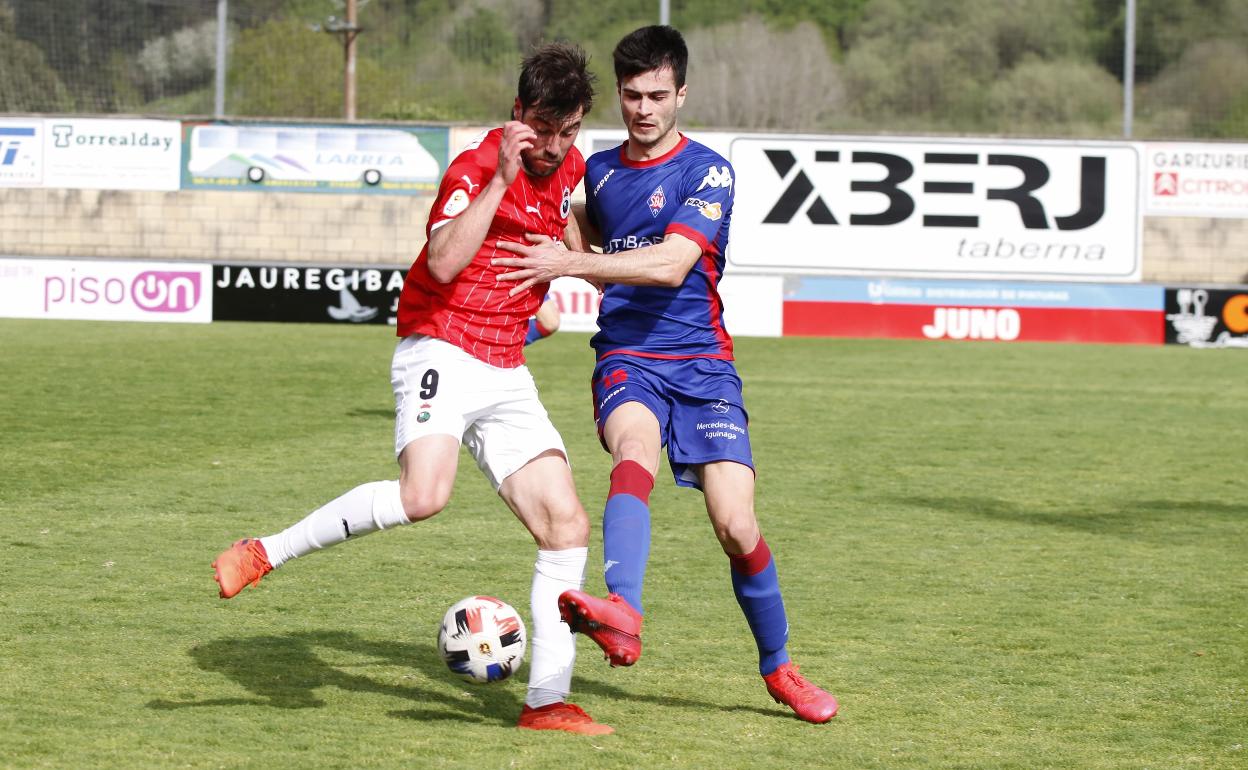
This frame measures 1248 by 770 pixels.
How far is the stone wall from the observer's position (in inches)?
977

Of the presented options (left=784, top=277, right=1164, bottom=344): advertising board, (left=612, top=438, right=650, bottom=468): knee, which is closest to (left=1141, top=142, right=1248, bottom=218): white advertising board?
(left=784, top=277, right=1164, bottom=344): advertising board

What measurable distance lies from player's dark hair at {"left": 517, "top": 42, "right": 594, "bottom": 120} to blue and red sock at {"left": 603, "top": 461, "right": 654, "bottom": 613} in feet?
3.28

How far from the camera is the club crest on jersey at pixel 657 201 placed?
4.76 metres

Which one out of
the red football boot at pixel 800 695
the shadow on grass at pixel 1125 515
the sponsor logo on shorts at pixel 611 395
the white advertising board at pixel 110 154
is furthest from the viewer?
the white advertising board at pixel 110 154

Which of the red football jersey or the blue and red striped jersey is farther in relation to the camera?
the blue and red striped jersey

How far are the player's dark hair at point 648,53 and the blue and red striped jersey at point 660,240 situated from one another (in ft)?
0.94

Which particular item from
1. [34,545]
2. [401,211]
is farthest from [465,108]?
[34,545]

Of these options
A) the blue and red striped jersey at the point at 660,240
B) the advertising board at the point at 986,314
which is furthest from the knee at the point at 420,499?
the advertising board at the point at 986,314

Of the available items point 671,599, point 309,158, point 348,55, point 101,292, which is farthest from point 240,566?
point 348,55

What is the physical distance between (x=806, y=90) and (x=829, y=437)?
14.9 m

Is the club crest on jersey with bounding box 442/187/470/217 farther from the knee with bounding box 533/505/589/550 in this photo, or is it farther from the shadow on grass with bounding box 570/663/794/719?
the shadow on grass with bounding box 570/663/794/719

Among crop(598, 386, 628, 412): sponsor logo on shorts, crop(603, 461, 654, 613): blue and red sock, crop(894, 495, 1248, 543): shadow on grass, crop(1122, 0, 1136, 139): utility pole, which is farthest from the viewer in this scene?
crop(1122, 0, 1136, 139): utility pole

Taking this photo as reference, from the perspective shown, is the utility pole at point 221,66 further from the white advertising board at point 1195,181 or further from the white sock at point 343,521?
the white sock at point 343,521

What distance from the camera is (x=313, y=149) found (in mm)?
25047
